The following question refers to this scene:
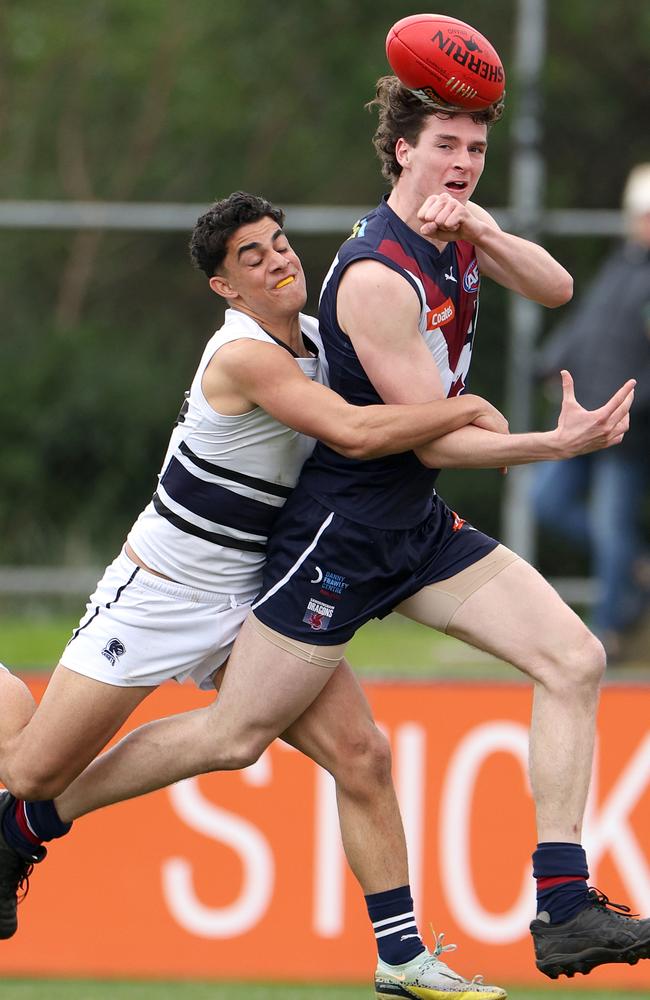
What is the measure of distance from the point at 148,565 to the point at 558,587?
499 centimetres

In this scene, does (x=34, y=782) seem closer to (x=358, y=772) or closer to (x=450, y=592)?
(x=358, y=772)

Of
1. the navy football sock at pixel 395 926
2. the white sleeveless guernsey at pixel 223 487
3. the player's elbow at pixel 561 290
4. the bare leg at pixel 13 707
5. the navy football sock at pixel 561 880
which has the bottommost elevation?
the navy football sock at pixel 395 926

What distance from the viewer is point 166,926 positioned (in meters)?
6.79

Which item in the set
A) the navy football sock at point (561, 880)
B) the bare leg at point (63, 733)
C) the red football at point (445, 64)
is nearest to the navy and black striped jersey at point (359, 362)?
the red football at point (445, 64)

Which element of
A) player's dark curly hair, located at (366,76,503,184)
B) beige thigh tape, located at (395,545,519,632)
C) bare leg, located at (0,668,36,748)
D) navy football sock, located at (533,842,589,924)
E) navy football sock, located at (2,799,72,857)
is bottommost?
navy football sock, located at (533,842,589,924)

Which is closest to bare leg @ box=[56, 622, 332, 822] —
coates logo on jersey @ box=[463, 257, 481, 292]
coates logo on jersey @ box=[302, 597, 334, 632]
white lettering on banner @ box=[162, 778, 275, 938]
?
coates logo on jersey @ box=[302, 597, 334, 632]

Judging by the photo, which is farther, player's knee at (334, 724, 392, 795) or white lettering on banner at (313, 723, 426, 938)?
white lettering on banner at (313, 723, 426, 938)

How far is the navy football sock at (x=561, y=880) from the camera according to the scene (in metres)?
4.56

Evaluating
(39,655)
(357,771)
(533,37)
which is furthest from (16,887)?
(533,37)

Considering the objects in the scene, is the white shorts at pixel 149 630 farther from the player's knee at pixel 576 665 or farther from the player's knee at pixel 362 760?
the player's knee at pixel 576 665

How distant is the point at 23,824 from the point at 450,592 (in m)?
1.39

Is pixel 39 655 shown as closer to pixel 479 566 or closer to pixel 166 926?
pixel 166 926

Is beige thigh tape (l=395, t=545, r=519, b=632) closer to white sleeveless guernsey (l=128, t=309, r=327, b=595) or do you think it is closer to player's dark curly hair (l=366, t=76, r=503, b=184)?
white sleeveless guernsey (l=128, t=309, r=327, b=595)

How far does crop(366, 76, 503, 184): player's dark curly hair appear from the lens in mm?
4594
